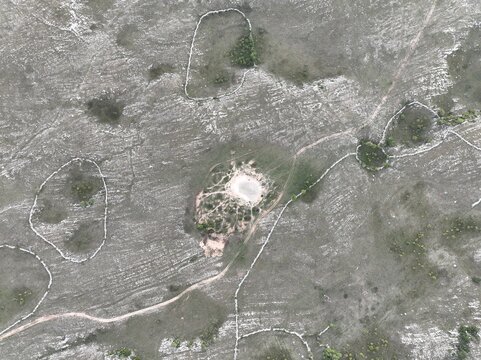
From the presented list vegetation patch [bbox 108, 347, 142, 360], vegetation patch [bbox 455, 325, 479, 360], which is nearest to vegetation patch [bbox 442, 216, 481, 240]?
vegetation patch [bbox 455, 325, 479, 360]

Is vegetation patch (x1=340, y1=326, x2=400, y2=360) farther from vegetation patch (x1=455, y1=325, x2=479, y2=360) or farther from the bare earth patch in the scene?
the bare earth patch

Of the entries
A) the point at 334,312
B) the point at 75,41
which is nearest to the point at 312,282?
the point at 334,312

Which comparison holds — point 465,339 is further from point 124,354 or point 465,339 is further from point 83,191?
point 83,191

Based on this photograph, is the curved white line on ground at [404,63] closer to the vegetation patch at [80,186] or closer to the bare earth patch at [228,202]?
the bare earth patch at [228,202]

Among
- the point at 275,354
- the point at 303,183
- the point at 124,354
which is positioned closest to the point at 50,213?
the point at 124,354

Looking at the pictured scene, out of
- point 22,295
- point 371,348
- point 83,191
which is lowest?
point 371,348

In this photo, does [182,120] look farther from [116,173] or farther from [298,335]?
[298,335]
